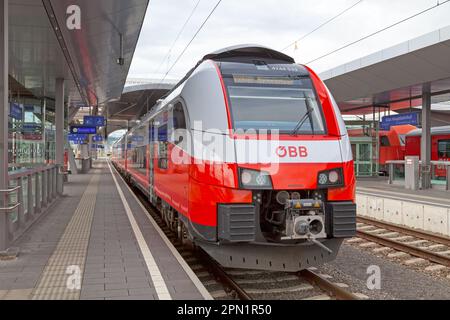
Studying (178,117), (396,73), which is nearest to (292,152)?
(178,117)

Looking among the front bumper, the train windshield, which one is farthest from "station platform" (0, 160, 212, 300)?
the train windshield

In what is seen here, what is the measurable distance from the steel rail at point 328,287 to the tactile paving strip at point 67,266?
287 cm

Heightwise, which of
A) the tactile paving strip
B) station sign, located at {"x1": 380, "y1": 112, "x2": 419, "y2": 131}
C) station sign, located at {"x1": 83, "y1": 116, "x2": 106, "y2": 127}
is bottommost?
the tactile paving strip

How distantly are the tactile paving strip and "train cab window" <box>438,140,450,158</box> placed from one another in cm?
1802

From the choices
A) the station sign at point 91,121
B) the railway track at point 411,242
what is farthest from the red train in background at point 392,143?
the railway track at point 411,242

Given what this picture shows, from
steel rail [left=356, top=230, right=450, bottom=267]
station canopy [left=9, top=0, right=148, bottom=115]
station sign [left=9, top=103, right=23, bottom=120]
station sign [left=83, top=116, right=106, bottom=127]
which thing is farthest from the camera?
station sign [left=83, top=116, right=106, bottom=127]

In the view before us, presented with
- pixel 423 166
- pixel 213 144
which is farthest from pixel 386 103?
pixel 213 144

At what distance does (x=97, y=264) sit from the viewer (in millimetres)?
6168

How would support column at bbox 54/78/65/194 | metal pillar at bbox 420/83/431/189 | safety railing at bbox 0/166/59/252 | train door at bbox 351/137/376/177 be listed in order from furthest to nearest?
train door at bbox 351/137/376/177 < metal pillar at bbox 420/83/431/189 < support column at bbox 54/78/65/194 < safety railing at bbox 0/166/59/252

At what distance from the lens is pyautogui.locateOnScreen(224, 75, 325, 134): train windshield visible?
5.96m

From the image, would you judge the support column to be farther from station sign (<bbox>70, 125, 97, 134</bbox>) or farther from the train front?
the train front

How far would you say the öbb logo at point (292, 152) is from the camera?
561 cm

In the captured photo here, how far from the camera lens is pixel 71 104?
89.9 feet

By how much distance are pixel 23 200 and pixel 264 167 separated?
5388mm
